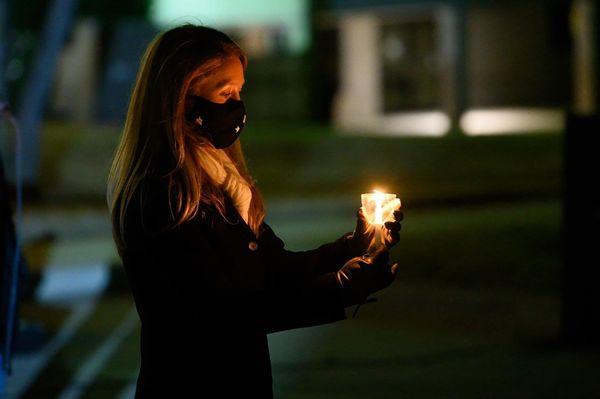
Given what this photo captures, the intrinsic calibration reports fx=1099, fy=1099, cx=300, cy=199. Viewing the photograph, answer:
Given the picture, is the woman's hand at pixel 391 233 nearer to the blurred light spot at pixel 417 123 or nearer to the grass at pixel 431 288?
the grass at pixel 431 288

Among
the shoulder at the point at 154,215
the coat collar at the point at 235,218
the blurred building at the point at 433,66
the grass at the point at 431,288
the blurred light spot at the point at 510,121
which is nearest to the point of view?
the shoulder at the point at 154,215

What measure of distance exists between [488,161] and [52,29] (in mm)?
8109

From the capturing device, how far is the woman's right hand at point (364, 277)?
96.5 inches

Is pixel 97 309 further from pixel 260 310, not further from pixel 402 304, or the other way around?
pixel 260 310

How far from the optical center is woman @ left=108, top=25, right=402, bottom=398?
239cm

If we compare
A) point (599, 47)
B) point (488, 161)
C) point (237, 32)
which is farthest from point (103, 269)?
point (237, 32)

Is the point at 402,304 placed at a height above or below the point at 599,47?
below

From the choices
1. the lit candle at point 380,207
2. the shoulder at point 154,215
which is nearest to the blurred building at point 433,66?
the lit candle at point 380,207

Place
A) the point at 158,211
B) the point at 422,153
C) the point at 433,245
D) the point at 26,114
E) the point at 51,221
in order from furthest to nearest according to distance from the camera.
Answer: the point at 422,153 < the point at 26,114 < the point at 51,221 < the point at 433,245 < the point at 158,211

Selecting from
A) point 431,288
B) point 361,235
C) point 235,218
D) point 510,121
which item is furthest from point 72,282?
point 510,121

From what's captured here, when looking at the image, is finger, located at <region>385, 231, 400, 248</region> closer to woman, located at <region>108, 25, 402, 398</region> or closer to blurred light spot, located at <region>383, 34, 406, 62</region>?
woman, located at <region>108, 25, 402, 398</region>

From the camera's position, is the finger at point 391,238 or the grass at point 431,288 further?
the grass at point 431,288

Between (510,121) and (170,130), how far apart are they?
2575cm

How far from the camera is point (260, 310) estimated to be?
2430 millimetres
